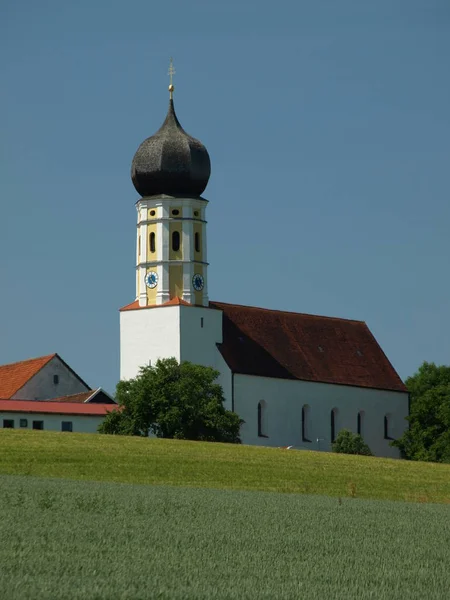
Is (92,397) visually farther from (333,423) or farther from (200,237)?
(333,423)

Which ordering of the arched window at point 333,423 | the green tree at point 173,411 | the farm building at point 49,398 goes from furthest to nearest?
the arched window at point 333,423 < the farm building at point 49,398 < the green tree at point 173,411

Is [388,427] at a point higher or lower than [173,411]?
lower

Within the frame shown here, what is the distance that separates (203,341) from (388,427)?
16145 millimetres

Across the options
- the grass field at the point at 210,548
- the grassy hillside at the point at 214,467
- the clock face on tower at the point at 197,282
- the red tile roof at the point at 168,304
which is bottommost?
the grass field at the point at 210,548

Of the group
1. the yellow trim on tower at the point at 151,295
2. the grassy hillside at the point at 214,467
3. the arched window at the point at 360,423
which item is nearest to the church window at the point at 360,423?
the arched window at the point at 360,423

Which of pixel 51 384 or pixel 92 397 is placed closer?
pixel 92 397

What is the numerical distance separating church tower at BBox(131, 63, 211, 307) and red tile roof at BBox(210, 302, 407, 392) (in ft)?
10.7

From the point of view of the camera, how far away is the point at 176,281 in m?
87.6

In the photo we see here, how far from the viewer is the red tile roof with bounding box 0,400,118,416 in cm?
8125

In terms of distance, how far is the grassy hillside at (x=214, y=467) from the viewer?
52425 millimetres

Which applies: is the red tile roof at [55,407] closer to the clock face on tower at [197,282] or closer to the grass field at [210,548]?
the clock face on tower at [197,282]

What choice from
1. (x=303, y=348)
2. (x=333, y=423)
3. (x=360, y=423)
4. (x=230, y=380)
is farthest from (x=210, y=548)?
(x=360, y=423)

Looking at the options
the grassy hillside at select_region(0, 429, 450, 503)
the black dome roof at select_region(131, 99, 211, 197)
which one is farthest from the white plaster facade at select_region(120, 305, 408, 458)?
the grassy hillside at select_region(0, 429, 450, 503)

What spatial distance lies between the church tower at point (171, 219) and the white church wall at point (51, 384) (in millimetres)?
6377
